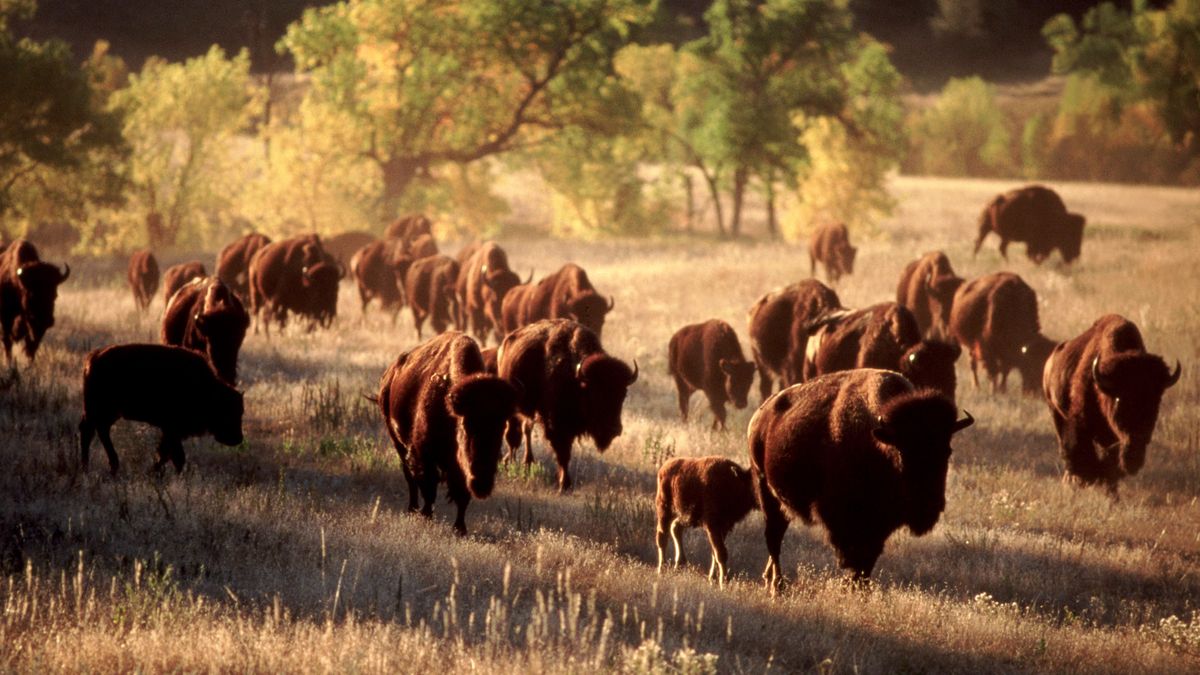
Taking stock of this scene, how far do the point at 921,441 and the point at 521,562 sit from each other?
2.74 meters

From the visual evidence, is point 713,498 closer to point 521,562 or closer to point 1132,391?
point 521,562

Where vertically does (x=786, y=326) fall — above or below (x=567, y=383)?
above

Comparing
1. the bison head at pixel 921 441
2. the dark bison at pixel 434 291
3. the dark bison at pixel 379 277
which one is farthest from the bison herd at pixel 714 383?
the dark bison at pixel 379 277

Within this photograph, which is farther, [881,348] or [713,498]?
[881,348]

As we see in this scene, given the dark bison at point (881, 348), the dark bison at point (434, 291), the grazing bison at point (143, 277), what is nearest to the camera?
the dark bison at point (881, 348)

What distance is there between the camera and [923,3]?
13488 centimetres

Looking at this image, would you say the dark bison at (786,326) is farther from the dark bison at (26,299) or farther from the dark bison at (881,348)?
the dark bison at (26,299)

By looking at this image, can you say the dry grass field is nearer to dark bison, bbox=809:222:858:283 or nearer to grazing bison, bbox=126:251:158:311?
grazing bison, bbox=126:251:158:311

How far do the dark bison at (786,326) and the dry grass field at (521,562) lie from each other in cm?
95

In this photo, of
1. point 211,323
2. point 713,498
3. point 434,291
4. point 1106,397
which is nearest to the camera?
point 713,498

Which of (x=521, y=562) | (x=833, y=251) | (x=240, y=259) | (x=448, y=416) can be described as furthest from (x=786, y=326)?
(x=833, y=251)

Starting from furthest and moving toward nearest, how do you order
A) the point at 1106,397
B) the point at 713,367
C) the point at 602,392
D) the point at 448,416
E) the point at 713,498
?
the point at 713,367
the point at 1106,397
the point at 602,392
the point at 448,416
the point at 713,498

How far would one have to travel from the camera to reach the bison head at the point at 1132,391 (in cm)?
1057

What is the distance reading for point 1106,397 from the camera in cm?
1101
